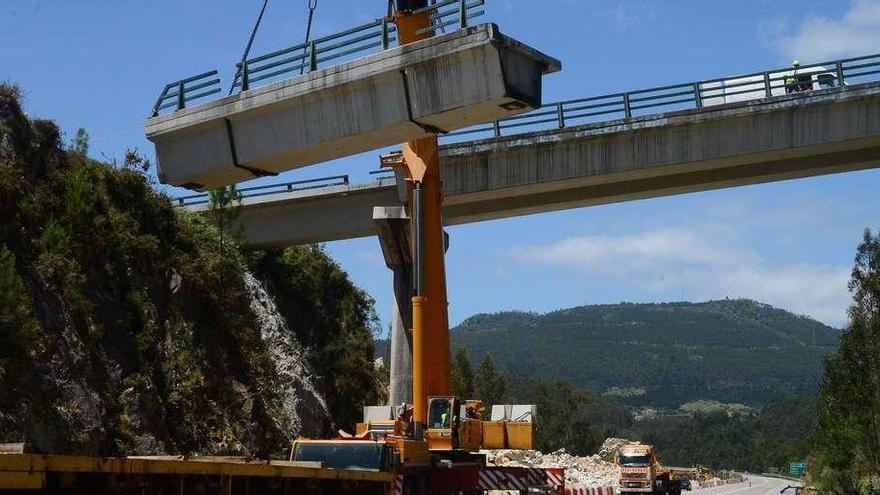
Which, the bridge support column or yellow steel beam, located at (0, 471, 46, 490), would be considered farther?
the bridge support column

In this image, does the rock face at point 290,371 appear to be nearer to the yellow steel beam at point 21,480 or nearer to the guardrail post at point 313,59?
the guardrail post at point 313,59

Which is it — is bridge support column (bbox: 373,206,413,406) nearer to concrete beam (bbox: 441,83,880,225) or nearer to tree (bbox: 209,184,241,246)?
concrete beam (bbox: 441,83,880,225)

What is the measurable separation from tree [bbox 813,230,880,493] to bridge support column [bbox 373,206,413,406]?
75.2ft

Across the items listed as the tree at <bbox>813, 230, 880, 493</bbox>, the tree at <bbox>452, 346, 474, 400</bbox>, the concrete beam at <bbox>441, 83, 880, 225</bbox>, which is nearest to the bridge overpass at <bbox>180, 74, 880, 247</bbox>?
the concrete beam at <bbox>441, 83, 880, 225</bbox>

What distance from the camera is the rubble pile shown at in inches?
1982

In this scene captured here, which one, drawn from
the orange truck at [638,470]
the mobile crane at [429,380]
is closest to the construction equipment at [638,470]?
the orange truck at [638,470]

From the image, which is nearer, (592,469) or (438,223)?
(438,223)

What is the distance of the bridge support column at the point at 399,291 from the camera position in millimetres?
36312

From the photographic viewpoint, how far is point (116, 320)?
28.1 metres

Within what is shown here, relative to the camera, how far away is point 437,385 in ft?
74.1

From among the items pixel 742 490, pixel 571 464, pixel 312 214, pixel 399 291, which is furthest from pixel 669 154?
pixel 742 490

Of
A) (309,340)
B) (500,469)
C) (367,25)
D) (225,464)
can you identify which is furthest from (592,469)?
(225,464)

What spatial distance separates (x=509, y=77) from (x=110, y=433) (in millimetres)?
12632

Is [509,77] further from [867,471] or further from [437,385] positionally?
[867,471]
